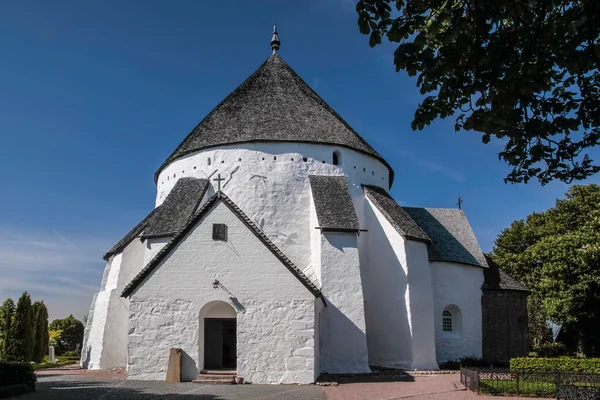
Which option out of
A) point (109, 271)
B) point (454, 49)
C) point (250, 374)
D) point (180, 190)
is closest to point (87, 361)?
point (109, 271)

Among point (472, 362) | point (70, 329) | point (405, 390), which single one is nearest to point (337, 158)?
point (472, 362)

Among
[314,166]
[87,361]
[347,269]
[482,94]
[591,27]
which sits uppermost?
[314,166]

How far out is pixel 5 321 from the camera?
2570cm

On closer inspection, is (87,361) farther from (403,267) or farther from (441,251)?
(441,251)

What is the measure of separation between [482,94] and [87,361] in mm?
21344

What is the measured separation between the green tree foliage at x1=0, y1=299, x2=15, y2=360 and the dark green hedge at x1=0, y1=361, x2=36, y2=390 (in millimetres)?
11951

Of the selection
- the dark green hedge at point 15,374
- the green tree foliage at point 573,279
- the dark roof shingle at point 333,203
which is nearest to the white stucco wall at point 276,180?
the dark roof shingle at point 333,203

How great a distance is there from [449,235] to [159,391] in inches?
717

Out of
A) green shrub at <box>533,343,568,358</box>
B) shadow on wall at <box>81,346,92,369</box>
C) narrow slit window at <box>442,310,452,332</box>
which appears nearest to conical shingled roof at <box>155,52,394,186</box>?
narrow slit window at <box>442,310,452,332</box>

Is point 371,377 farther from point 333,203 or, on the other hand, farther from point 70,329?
point 70,329

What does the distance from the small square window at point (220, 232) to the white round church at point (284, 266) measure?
3cm

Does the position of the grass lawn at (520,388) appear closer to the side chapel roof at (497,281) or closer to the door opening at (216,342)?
the door opening at (216,342)

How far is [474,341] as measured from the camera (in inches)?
1009

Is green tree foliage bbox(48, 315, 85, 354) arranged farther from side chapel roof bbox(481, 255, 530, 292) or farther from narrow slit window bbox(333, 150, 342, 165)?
side chapel roof bbox(481, 255, 530, 292)
